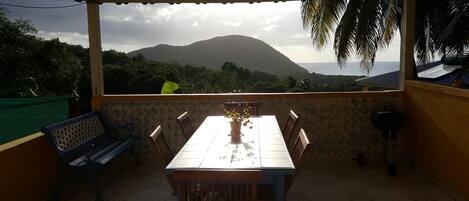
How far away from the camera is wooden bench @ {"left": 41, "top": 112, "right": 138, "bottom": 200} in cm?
376

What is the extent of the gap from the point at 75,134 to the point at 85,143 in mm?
155

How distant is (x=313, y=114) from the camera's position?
17.1 feet

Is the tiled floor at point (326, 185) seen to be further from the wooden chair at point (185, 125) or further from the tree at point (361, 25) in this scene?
the tree at point (361, 25)

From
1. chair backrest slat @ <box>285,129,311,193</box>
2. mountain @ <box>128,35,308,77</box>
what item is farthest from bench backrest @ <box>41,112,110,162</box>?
mountain @ <box>128,35,308,77</box>

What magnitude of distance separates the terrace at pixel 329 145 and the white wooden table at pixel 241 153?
907 mm

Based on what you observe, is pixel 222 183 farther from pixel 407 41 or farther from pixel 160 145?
pixel 407 41

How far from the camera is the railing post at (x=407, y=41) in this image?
4.90 metres

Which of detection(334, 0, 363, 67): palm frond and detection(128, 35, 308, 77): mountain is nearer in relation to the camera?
detection(334, 0, 363, 67): palm frond

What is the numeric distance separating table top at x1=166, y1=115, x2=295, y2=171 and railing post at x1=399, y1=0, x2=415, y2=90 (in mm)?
2330

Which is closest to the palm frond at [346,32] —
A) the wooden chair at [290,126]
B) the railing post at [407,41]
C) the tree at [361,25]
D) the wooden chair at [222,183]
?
the tree at [361,25]

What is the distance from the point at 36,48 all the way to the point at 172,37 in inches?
344

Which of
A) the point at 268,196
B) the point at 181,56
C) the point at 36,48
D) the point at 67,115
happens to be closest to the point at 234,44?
the point at 181,56

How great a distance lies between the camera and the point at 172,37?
1812cm

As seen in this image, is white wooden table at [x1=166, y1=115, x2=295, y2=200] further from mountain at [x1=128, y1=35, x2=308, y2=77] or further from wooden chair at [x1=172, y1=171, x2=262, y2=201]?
mountain at [x1=128, y1=35, x2=308, y2=77]
